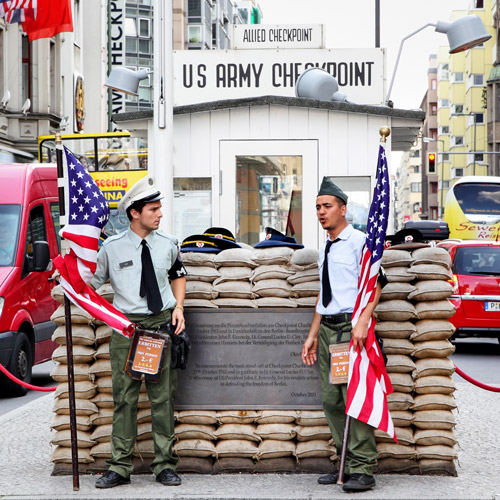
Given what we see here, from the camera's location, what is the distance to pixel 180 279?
22.9 ft

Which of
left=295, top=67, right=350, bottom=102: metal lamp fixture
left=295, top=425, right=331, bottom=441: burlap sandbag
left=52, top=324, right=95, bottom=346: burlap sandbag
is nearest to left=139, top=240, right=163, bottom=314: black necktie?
left=52, top=324, right=95, bottom=346: burlap sandbag

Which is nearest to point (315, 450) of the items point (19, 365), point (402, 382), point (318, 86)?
point (402, 382)

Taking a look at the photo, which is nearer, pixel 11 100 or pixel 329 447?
pixel 329 447

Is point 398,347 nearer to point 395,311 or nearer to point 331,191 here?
point 395,311

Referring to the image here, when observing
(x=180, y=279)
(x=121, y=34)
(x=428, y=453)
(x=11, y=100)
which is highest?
(x=121, y=34)

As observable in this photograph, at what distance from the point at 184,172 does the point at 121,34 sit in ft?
148

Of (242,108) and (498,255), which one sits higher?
(242,108)

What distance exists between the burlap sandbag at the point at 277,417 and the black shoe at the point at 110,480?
0.99 meters

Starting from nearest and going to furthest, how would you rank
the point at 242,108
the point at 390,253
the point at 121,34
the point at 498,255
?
the point at 390,253
the point at 242,108
the point at 498,255
the point at 121,34

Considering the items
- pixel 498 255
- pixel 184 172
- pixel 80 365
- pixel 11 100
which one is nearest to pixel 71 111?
pixel 11 100

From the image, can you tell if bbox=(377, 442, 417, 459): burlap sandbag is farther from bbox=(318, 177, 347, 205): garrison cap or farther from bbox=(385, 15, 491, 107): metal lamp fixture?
bbox=(385, 15, 491, 107): metal lamp fixture

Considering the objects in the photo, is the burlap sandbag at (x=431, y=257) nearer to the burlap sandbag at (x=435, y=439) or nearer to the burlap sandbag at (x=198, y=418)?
the burlap sandbag at (x=435, y=439)

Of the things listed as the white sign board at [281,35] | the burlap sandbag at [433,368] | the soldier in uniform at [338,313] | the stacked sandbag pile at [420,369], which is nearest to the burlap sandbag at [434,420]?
the stacked sandbag pile at [420,369]

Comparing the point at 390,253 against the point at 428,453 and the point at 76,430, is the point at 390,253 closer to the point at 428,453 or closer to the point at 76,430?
the point at 428,453
